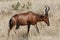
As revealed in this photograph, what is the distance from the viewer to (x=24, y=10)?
17062 millimetres

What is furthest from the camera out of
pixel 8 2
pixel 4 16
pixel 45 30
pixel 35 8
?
pixel 8 2

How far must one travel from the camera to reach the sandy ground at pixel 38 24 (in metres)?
11.8

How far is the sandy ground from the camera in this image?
38.8ft

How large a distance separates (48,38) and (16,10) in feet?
19.6

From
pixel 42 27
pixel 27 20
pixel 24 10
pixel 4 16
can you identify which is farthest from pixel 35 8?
pixel 27 20

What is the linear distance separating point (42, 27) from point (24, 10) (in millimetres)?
3758

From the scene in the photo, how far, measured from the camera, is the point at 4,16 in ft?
Result: 51.4

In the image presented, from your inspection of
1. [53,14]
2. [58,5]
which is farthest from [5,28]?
[58,5]

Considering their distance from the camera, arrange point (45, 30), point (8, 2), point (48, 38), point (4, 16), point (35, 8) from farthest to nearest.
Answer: point (8, 2), point (35, 8), point (4, 16), point (45, 30), point (48, 38)

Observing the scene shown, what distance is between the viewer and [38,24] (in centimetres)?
1409

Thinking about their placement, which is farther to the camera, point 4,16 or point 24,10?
point 24,10

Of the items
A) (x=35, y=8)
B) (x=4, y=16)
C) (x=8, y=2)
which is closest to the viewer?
(x=4, y=16)

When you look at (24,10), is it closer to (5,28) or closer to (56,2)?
(56,2)

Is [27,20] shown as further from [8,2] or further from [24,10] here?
[8,2]
